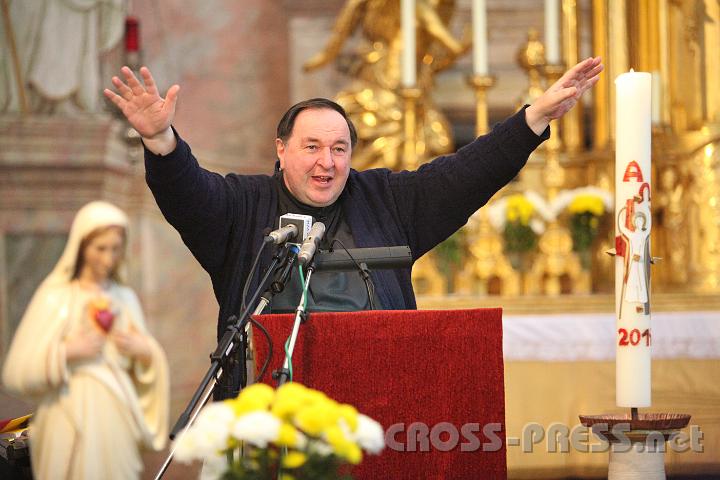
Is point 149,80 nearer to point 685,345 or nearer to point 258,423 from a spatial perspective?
point 258,423

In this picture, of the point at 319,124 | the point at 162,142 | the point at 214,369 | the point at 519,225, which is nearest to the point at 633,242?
the point at 319,124

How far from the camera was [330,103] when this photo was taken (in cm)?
342

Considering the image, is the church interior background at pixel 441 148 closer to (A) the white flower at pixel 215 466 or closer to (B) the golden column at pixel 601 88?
(B) the golden column at pixel 601 88

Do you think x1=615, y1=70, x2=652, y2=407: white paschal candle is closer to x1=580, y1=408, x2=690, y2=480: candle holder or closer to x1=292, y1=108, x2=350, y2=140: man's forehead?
x1=580, y1=408, x2=690, y2=480: candle holder

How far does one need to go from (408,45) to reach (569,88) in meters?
2.66

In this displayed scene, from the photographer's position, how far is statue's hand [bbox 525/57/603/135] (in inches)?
124

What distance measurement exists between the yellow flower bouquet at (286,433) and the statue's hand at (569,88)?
134 cm

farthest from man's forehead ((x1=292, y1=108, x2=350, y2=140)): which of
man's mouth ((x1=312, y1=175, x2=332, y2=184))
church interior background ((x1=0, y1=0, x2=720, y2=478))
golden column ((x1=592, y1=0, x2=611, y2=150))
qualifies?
golden column ((x1=592, y1=0, x2=611, y2=150))

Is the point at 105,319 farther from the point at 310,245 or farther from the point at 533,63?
the point at 533,63

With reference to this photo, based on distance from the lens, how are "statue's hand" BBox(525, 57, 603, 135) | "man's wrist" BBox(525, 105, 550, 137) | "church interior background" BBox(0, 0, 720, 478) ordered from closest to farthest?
"statue's hand" BBox(525, 57, 603, 135) < "man's wrist" BBox(525, 105, 550, 137) < "church interior background" BBox(0, 0, 720, 478)

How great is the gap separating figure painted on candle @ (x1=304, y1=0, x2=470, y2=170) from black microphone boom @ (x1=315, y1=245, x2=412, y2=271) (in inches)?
129

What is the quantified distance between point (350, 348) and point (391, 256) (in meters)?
0.25

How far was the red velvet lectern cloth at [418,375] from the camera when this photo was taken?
274 cm

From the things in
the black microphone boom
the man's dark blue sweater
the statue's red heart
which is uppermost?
the man's dark blue sweater
